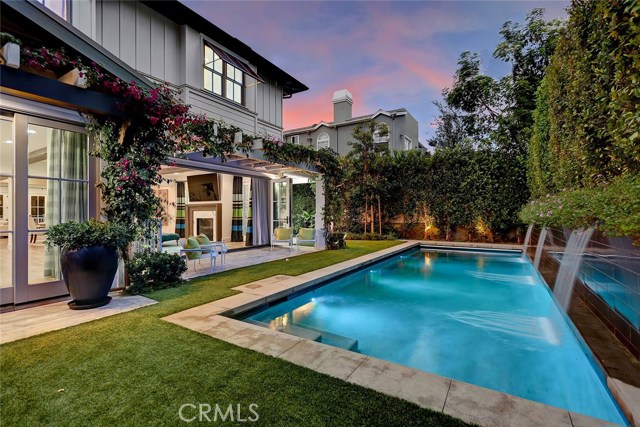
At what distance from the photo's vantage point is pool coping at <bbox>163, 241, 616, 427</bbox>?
1810mm

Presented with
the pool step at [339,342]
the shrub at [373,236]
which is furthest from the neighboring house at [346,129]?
the pool step at [339,342]

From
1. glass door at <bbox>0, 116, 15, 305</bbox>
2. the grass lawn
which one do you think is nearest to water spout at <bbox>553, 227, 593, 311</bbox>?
the grass lawn

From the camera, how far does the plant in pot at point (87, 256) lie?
3742 mm

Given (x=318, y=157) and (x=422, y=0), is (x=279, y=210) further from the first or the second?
(x=422, y=0)

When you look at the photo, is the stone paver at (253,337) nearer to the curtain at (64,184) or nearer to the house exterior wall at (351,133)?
the curtain at (64,184)

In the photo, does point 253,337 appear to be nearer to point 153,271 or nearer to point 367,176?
point 153,271

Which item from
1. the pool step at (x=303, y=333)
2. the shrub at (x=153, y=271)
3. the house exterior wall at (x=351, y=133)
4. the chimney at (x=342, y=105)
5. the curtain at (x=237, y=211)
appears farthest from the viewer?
the chimney at (x=342, y=105)

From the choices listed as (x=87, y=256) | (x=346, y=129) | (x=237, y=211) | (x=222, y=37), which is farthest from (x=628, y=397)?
(x=346, y=129)

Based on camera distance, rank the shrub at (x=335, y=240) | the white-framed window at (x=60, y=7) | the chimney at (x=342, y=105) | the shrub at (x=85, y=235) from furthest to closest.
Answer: the chimney at (x=342, y=105), the shrub at (x=335, y=240), the white-framed window at (x=60, y=7), the shrub at (x=85, y=235)

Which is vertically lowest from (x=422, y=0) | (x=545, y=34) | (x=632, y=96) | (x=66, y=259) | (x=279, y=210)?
(x=66, y=259)

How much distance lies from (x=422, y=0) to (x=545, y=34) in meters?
8.38

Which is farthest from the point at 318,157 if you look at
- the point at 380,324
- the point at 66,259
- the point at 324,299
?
the point at 66,259

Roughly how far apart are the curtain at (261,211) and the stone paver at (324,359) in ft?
28.1

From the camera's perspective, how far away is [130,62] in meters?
7.20
